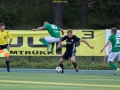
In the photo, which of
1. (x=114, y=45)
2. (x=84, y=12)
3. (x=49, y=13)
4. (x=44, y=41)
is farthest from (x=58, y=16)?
(x=114, y=45)

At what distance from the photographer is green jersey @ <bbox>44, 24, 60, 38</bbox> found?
23984 mm

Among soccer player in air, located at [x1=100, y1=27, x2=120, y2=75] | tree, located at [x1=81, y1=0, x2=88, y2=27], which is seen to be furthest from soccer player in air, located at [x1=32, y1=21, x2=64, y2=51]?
tree, located at [x1=81, y1=0, x2=88, y2=27]

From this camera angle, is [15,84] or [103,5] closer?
[15,84]

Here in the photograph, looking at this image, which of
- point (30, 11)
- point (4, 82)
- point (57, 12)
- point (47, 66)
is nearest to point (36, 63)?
point (47, 66)

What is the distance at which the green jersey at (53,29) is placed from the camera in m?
24.0

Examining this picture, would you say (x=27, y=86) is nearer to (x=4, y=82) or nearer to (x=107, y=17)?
(x=4, y=82)

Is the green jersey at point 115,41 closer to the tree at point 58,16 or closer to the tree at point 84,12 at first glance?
the tree at point 58,16

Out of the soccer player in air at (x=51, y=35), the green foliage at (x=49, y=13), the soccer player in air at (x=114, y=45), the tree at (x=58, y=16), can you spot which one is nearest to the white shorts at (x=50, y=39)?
the soccer player in air at (x=51, y=35)

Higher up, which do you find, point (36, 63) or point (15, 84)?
point (15, 84)

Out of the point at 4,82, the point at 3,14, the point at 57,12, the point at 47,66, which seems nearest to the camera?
the point at 4,82

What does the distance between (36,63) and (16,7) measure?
19.8 metres

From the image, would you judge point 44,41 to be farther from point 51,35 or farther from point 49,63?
point 49,63

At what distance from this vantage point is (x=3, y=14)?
43.5 m

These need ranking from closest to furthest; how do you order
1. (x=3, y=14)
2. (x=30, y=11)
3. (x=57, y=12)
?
(x=57, y=12), (x=3, y=14), (x=30, y=11)
